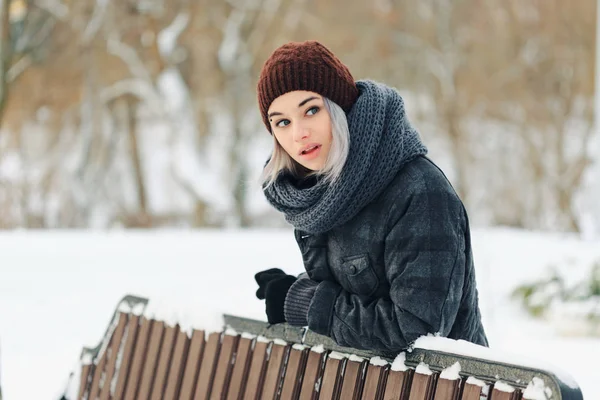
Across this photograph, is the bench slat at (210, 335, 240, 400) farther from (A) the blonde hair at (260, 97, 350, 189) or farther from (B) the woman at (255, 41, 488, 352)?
(A) the blonde hair at (260, 97, 350, 189)

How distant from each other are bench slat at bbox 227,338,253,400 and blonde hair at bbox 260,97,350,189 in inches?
21.8

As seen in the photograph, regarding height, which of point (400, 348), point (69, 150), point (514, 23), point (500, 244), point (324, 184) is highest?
point (514, 23)

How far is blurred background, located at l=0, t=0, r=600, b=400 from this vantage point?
61.0 feet

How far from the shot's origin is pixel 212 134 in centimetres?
2047

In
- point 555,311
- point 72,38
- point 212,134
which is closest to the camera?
point 555,311

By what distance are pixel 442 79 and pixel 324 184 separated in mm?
20510

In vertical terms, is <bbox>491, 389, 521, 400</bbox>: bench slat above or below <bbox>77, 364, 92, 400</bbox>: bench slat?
above

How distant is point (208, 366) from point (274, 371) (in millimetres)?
313

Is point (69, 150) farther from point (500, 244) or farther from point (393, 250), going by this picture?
point (393, 250)

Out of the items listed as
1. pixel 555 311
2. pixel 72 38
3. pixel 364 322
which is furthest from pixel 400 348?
pixel 72 38

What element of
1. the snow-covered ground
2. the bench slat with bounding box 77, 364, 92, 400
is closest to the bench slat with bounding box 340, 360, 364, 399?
the bench slat with bounding box 77, 364, 92, 400

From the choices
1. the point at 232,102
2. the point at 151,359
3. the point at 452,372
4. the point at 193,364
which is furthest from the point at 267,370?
the point at 232,102

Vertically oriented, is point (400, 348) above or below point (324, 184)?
below

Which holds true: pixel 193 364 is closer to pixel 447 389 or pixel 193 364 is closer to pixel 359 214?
pixel 359 214
